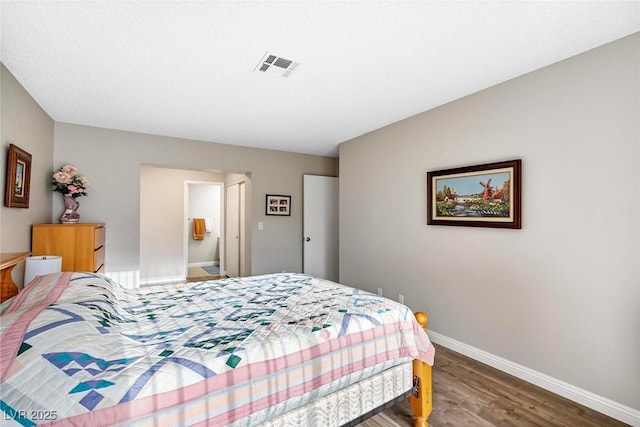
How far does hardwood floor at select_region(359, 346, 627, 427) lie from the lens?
191cm

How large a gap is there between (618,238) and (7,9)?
12.7 ft

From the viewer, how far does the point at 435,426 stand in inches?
73.4

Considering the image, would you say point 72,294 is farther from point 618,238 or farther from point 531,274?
point 618,238

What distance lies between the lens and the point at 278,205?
16.2 feet

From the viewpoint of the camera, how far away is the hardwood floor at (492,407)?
1910 mm

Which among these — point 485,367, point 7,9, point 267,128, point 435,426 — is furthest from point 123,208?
point 485,367

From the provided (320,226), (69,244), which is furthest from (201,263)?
(69,244)

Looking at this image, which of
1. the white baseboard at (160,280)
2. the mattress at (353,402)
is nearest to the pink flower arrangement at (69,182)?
the white baseboard at (160,280)

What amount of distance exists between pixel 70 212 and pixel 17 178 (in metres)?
0.97

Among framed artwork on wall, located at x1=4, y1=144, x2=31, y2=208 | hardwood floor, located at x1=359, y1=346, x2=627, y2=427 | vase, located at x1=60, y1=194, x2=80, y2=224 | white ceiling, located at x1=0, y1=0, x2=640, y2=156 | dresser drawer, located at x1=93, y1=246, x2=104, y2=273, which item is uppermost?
white ceiling, located at x1=0, y1=0, x2=640, y2=156

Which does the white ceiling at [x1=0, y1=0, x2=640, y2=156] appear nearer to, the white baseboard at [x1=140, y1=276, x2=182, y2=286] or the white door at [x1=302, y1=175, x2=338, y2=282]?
the white door at [x1=302, y1=175, x2=338, y2=282]

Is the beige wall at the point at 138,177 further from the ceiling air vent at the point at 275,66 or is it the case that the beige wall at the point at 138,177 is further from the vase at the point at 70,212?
the ceiling air vent at the point at 275,66

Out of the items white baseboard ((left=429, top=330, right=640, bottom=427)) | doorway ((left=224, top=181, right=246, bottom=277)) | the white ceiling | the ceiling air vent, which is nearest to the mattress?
white baseboard ((left=429, top=330, right=640, bottom=427))

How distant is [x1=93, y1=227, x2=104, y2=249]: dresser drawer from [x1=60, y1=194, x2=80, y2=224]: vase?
291mm
